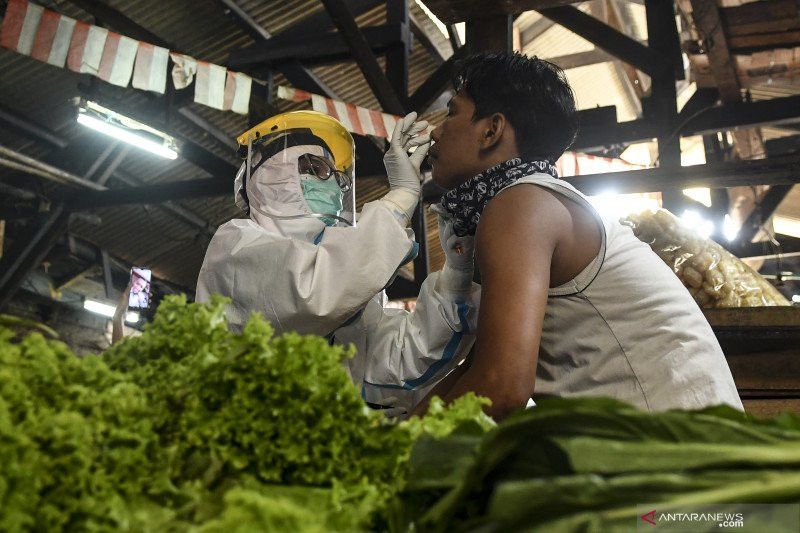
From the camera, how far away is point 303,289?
267 centimetres

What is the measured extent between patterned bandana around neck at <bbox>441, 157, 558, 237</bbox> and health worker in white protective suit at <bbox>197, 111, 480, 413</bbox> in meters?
0.23

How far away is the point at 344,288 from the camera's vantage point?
2.72 metres

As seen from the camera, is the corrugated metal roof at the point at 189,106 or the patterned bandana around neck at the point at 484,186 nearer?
the patterned bandana around neck at the point at 484,186

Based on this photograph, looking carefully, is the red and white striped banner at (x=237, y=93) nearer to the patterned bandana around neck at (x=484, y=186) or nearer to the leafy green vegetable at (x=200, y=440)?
the patterned bandana around neck at (x=484, y=186)

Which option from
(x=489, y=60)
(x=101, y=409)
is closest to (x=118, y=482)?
(x=101, y=409)

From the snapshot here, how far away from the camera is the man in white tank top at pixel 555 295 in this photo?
192 cm

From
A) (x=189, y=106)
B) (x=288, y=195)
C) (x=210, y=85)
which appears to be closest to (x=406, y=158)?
(x=288, y=195)

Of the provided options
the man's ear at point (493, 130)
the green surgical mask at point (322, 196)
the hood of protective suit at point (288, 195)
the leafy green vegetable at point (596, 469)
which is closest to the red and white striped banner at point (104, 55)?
the hood of protective suit at point (288, 195)

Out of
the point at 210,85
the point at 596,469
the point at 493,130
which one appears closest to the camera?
the point at 596,469

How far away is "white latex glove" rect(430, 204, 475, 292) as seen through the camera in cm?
283

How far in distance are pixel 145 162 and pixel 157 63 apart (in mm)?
3729

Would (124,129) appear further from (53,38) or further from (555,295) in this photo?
(555,295)

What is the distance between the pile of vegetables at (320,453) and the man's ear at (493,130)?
168 centimetres

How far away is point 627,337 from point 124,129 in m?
6.68
